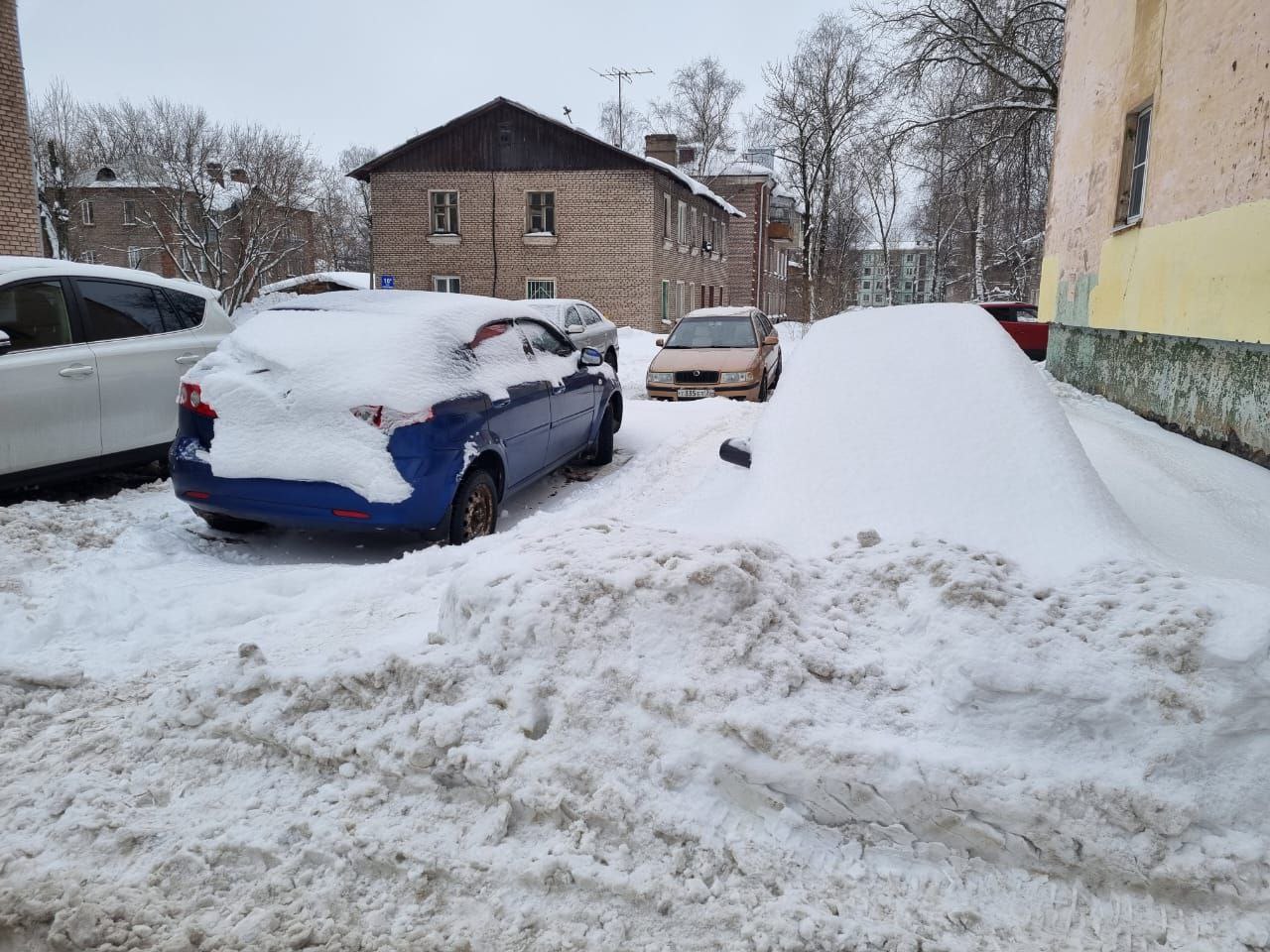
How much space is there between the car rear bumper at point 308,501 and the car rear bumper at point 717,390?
7.57 m

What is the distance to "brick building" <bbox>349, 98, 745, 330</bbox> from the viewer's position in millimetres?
29594

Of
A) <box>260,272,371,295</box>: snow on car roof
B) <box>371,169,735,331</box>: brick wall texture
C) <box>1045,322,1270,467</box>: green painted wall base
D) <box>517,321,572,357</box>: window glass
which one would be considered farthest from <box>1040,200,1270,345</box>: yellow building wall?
<box>260,272,371,295</box>: snow on car roof

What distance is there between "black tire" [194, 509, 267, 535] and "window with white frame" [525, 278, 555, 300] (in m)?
25.5

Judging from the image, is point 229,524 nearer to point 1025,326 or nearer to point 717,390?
point 717,390

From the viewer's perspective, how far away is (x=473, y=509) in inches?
217

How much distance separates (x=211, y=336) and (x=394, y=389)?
10.3 ft

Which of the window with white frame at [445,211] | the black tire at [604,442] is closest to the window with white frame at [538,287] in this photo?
the window with white frame at [445,211]

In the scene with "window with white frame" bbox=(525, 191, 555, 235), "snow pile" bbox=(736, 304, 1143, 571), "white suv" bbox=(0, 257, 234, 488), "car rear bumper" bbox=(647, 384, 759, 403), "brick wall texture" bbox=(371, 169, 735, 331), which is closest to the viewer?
"snow pile" bbox=(736, 304, 1143, 571)

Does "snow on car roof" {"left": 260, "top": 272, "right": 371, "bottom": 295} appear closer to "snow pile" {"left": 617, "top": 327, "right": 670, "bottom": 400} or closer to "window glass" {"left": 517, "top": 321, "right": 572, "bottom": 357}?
"snow pile" {"left": 617, "top": 327, "right": 670, "bottom": 400}

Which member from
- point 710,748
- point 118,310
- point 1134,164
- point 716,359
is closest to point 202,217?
point 716,359

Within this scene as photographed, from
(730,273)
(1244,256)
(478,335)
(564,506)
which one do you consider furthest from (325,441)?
(730,273)

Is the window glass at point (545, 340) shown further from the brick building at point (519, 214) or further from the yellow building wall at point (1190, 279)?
the brick building at point (519, 214)

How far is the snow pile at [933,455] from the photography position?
10.9ft

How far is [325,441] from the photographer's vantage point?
4.94 metres
